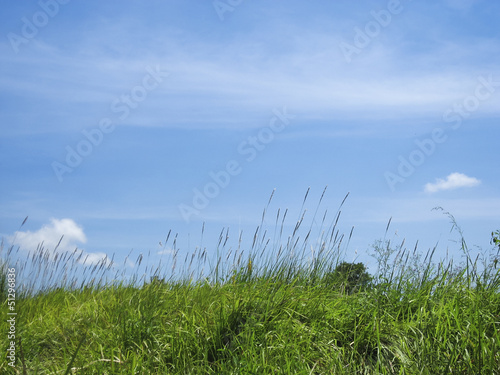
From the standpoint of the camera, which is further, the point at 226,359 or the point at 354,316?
the point at 354,316

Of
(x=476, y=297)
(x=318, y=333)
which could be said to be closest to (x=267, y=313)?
(x=318, y=333)

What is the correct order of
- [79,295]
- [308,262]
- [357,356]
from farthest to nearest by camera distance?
[79,295] < [308,262] < [357,356]

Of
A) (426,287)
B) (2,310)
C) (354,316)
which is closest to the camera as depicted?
(354,316)

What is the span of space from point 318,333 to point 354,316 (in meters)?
0.45

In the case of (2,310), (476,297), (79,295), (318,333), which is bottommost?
(2,310)

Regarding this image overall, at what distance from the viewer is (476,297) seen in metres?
4.05

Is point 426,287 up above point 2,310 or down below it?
above

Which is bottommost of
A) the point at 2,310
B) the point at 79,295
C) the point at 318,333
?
the point at 2,310

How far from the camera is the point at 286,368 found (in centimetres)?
352

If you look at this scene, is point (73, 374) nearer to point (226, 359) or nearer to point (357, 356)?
point (226, 359)

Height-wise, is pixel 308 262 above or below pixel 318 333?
above

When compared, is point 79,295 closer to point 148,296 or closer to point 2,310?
point 2,310

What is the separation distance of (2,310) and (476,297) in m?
6.17

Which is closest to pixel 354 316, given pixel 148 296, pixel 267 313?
pixel 267 313
